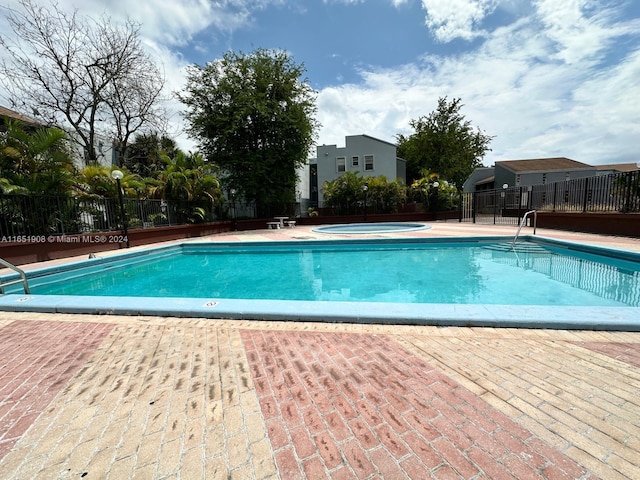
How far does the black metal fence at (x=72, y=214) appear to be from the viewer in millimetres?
8180

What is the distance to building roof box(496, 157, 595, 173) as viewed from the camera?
2892 centimetres

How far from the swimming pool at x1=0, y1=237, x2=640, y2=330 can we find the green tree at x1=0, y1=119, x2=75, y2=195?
3.34 metres

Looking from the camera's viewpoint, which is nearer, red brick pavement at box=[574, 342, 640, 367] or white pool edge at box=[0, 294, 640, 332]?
red brick pavement at box=[574, 342, 640, 367]

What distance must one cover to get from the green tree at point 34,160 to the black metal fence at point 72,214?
40 cm

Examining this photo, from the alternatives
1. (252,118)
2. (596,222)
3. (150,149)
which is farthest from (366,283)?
(150,149)

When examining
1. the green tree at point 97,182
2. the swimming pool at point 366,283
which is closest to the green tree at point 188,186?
the green tree at point 97,182

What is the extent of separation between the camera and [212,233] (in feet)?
53.8

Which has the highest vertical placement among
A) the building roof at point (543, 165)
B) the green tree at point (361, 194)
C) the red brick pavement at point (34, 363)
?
the building roof at point (543, 165)

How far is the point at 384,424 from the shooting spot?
175cm

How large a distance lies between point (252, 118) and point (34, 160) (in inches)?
458

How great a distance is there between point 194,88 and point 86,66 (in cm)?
545

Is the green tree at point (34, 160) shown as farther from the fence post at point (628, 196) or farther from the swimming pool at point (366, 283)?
the fence post at point (628, 196)

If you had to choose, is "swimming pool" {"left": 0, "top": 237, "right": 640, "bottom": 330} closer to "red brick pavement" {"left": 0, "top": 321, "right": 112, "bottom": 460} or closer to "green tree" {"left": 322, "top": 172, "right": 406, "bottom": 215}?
"red brick pavement" {"left": 0, "top": 321, "right": 112, "bottom": 460}

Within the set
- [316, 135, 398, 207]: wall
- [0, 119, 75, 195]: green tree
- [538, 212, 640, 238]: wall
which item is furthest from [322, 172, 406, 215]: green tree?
[0, 119, 75, 195]: green tree
